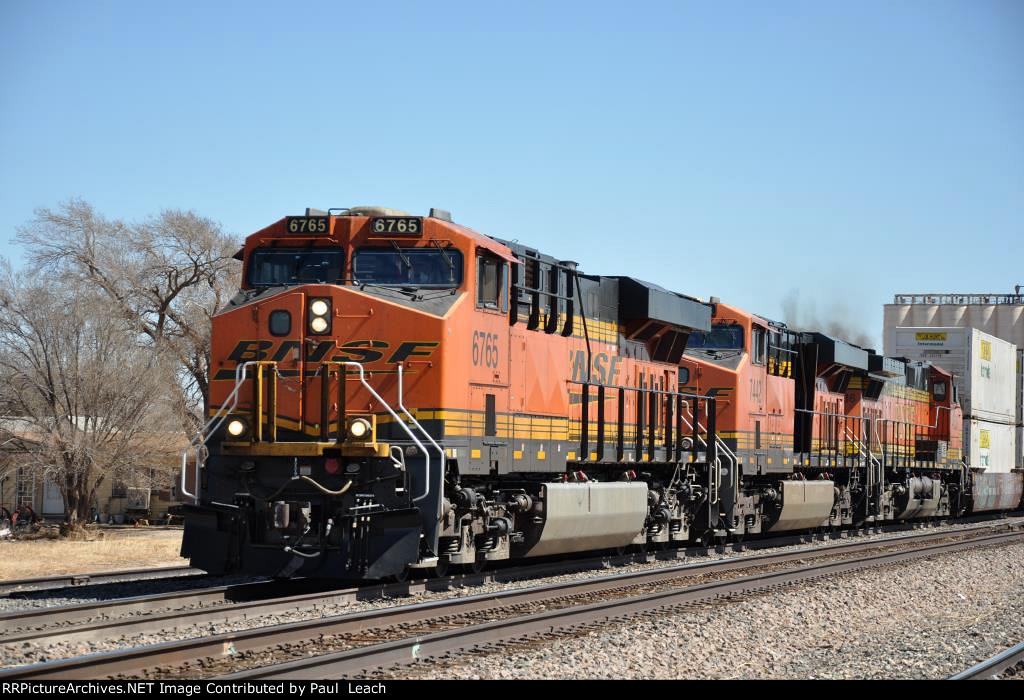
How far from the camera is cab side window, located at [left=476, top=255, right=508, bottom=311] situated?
12836mm

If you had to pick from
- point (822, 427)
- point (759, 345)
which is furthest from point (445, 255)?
point (822, 427)

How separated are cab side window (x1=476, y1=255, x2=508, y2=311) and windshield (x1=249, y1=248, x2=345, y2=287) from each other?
4.90ft

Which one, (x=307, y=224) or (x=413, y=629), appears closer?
(x=413, y=629)

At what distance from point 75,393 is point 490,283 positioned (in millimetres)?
19547

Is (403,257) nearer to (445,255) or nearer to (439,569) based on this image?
(445,255)

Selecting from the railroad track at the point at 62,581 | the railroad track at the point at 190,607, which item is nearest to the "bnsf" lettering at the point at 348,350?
the railroad track at the point at 190,607

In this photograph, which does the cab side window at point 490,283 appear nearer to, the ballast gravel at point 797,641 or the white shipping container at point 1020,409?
the ballast gravel at point 797,641

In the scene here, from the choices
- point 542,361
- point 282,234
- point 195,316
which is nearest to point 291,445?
point 282,234

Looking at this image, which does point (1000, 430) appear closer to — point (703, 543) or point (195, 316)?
point (703, 543)

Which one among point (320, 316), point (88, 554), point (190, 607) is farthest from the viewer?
point (88, 554)

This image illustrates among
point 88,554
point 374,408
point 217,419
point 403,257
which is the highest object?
point 403,257

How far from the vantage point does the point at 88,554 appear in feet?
75.6

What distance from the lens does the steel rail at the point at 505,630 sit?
25.8 ft

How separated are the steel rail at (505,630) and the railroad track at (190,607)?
177cm
